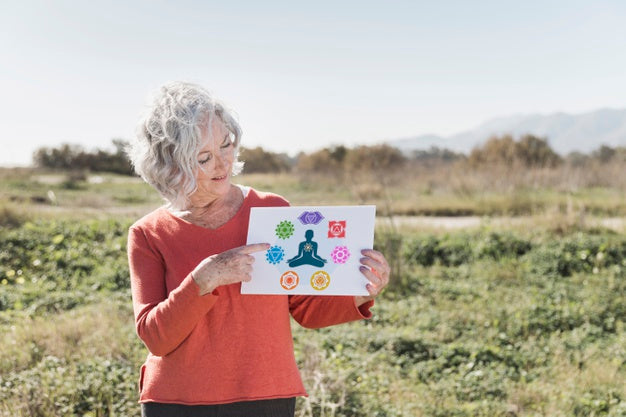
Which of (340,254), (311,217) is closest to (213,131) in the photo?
(311,217)

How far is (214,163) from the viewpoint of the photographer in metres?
1.76

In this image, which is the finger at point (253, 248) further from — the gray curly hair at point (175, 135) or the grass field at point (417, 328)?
the grass field at point (417, 328)

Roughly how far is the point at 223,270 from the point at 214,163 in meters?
0.35

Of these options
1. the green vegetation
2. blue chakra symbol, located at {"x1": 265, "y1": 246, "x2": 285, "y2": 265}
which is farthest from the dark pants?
the green vegetation

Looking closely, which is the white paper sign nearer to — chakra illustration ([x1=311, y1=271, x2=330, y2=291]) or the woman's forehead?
chakra illustration ([x1=311, y1=271, x2=330, y2=291])

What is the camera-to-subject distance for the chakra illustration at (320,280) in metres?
1.66

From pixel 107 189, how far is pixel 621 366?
17.6 m

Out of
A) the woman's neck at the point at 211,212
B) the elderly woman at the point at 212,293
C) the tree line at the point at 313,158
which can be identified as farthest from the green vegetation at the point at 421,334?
the tree line at the point at 313,158

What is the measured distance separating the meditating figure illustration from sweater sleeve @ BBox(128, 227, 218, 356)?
0.24 metres

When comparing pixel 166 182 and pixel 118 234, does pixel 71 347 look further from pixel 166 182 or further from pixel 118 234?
pixel 118 234

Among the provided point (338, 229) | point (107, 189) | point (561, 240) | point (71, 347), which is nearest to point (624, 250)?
point (561, 240)

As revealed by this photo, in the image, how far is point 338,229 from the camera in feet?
5.57

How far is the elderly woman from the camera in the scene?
1678 millimetres

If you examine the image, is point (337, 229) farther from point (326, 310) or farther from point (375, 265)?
point (326, 310)
